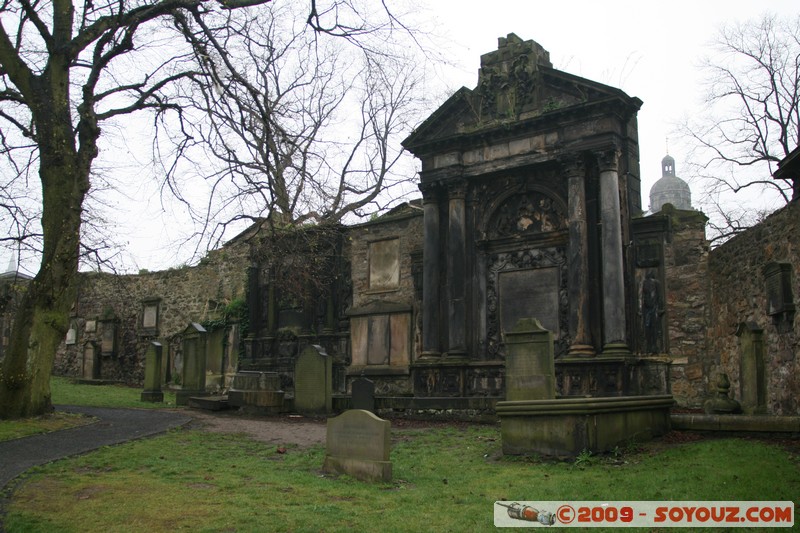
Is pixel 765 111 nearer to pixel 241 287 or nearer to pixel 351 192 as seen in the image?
pixel 351 192

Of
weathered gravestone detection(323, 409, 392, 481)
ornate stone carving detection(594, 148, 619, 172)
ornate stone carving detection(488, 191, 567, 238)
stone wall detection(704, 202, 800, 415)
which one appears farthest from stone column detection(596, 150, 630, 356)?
weathered gravestone detection(323, 409, 392, 481)

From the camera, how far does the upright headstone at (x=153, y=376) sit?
19047mm

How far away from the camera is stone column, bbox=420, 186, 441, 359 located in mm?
17469

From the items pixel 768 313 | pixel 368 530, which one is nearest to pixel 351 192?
pixel 768 313

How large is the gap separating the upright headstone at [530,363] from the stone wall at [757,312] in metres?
3.72

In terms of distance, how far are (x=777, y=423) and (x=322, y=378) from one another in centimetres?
924

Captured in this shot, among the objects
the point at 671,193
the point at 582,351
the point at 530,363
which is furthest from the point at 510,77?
the point at 671,193

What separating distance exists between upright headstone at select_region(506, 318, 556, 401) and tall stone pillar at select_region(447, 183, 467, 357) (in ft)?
17.5

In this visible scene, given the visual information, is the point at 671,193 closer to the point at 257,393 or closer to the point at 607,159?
the point at 607,159

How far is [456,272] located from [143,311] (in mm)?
15890

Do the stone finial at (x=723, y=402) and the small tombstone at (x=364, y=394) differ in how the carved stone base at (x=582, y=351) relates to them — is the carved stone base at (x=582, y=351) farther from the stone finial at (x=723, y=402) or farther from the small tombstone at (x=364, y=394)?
the small tombstone at (x=364, y=394)

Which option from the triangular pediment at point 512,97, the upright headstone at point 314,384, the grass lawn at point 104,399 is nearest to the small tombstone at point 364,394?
the upright headstone at point 314,384

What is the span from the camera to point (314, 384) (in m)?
15.7

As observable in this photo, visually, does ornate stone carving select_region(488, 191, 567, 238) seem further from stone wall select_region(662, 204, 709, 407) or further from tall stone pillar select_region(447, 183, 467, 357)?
stone wall select_region(662, 204, 709, 407)
